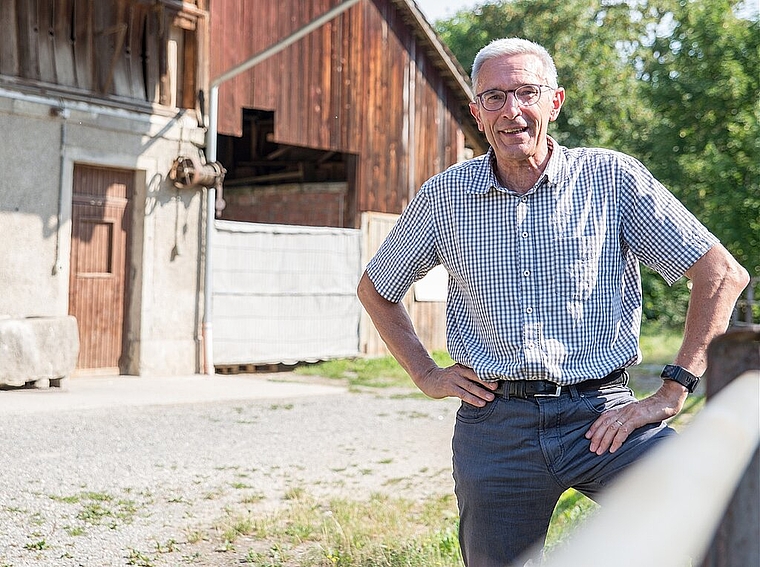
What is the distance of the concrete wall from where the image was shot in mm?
11477

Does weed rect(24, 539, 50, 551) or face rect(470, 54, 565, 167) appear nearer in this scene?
face rect(470, 54, 565, 167)

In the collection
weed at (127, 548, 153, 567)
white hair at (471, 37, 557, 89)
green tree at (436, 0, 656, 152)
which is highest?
green tree at (436, 0, 656, 152)

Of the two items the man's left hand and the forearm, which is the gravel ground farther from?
the forearm

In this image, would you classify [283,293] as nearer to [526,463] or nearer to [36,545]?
[36,545]

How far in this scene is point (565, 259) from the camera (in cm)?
296

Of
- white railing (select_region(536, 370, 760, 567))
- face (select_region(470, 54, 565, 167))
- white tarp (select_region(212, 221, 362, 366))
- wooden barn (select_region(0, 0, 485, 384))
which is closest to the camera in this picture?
white railing (select_region(536, 370, 760, 567))

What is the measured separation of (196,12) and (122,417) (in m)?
6.17

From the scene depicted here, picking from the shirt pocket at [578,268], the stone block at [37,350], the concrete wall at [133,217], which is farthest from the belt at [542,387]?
the concrete wall at [133,217]

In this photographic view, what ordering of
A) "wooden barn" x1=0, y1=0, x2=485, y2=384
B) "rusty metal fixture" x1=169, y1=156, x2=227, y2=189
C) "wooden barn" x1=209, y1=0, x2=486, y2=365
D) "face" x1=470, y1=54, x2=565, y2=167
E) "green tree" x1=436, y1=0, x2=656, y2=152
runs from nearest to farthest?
"face" x1=470, y1=54, x2=565, y2=167 → "wooden barn" x1=0, y1=0, x2=485, y2=384 → "rusty metal fixture" x1=169, y1=156, x2=227, y2=189 → "wooden barn" x1=209, y1=0, x2=486, y2=365 → "green tree" x1=436, y1=0, x2=656, y2=152

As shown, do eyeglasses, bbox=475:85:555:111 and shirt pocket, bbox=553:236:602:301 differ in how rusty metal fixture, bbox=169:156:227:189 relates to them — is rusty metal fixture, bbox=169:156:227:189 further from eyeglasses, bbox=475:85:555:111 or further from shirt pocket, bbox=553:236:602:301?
shirt pocket, bbox=553:236:602:301

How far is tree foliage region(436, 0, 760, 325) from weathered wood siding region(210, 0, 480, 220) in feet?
20.2

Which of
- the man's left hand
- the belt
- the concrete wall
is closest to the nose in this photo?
the belt

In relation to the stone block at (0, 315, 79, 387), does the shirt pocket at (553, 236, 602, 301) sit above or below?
above

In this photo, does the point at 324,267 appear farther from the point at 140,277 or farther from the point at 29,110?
the point at 29,110
